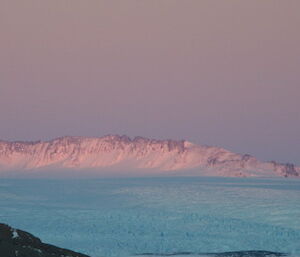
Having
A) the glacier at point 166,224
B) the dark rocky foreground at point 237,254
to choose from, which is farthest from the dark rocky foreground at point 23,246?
the dark rocky foreground at point 237,254

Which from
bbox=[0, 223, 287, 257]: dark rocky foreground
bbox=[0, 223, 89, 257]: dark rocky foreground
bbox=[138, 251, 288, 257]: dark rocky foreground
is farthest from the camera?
bbox=[138, 251, 288, 257]: dark rocky foreground

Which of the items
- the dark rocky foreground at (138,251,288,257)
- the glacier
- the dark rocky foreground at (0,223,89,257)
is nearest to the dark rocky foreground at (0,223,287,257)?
the dark rocky foreground at (0,223,89,257)

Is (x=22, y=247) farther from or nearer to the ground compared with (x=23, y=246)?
nearer to the ground

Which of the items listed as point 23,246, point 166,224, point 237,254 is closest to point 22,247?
point 23,246

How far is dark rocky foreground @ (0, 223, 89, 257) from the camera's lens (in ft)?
166

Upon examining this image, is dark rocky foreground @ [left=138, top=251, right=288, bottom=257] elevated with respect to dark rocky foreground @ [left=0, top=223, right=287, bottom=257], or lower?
elevated

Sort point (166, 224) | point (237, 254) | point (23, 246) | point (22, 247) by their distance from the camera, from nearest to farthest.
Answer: point (22, 247)
point (23, 246)
point (237, 254)
point (166, 224)

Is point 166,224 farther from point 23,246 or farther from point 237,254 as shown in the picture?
point 23,246

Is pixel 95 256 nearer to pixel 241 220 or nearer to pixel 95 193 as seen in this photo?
pixel 241 220

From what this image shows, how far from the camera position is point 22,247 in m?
52.5

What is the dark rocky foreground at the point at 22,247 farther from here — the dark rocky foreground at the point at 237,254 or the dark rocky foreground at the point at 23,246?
the dark rocky foreground at the point at 237,254

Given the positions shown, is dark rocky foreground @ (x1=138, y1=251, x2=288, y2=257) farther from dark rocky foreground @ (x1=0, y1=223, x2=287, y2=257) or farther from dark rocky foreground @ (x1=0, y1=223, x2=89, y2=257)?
dark rocky foreground @ (x1=0, y1=223, x2=89, y2=257)

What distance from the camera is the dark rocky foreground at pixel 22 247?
50469mm

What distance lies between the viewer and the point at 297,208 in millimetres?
112812
